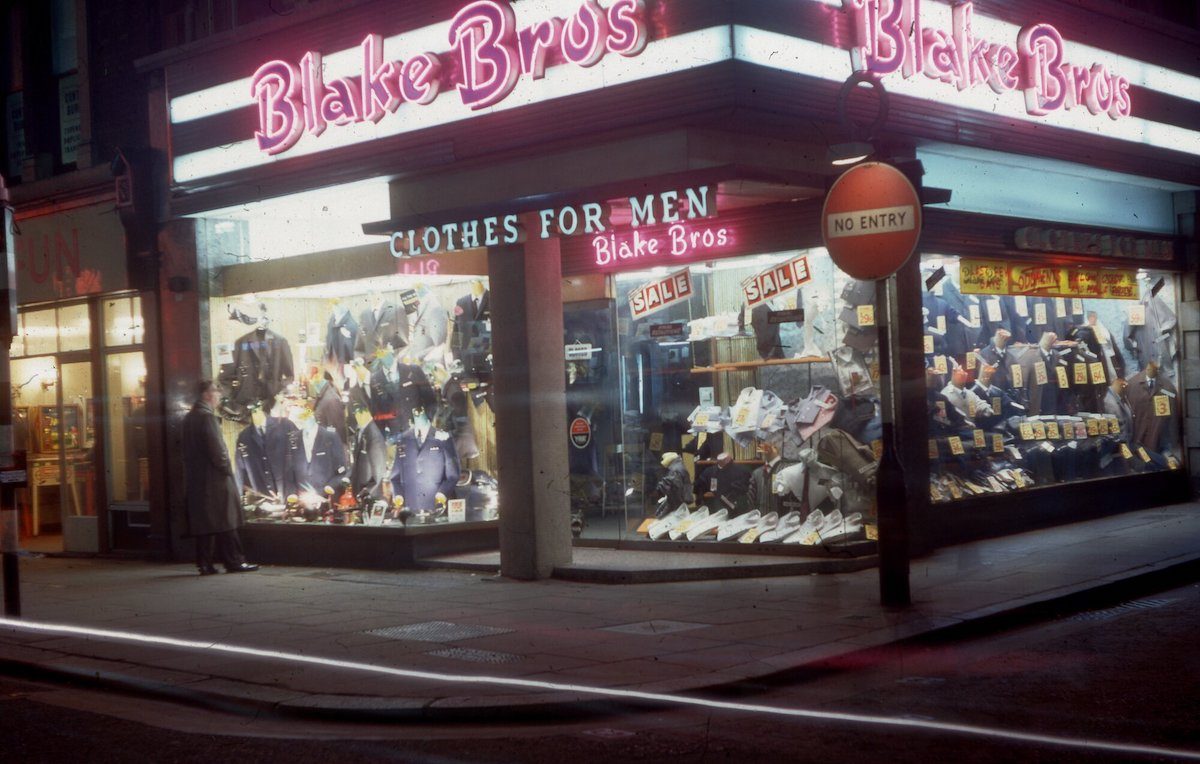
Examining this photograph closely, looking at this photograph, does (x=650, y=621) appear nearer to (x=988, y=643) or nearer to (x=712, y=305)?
(x=988, y=643)

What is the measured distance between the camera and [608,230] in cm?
1333

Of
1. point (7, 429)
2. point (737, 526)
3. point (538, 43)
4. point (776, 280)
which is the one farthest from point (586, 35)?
point (7, 429)

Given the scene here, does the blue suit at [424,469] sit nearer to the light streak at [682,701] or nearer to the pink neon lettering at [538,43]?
the pink neon lettering at [538,43]

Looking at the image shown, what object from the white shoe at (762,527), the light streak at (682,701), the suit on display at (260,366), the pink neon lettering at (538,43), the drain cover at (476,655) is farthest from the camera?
the suit on display at (260,366)

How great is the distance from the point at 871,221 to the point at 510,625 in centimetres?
419

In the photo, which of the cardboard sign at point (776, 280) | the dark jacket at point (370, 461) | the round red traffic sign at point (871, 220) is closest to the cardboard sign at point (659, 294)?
the cardboard sign at point (776, 280)

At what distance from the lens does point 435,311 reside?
15.5 metres

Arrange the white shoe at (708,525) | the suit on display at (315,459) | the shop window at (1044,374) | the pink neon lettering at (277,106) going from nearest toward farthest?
the white shoe at (708,525) → the shop window at (1044,374) → the pink neon lettering at (277,106) → the suit on display at (315,459)

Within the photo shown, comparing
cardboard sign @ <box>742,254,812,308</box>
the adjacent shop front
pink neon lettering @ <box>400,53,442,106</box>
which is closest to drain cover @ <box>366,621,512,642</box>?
the adjacent shop front

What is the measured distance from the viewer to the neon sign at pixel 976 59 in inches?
503

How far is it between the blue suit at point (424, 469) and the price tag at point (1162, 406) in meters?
9.10

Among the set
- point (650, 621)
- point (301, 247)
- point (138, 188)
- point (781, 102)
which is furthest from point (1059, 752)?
point (138, 188)

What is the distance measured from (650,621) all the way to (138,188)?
9.40m

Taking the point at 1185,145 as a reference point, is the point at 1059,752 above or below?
below
